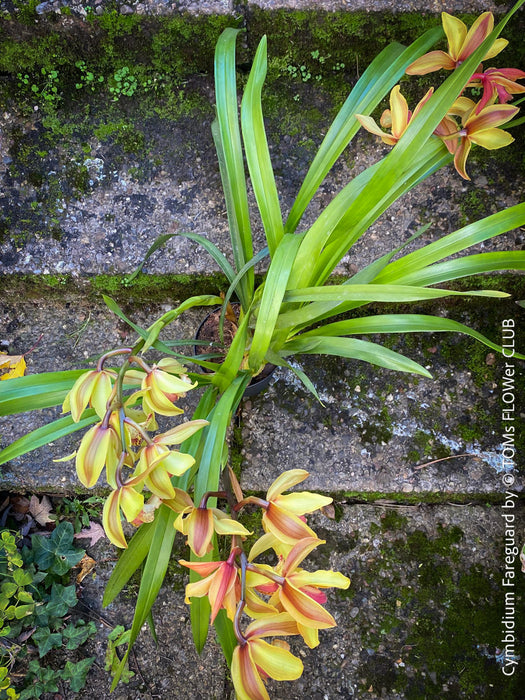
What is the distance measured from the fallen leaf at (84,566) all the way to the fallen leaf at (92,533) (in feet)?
0.15

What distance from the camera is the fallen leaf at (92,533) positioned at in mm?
1391

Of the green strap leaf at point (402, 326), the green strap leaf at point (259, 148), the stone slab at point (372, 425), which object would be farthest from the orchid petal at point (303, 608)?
the stone slab at point (372, 425)

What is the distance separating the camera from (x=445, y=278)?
2.86 feet

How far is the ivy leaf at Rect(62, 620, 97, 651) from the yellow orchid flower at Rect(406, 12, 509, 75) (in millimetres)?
1516

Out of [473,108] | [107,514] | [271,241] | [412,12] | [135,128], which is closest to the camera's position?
[107,514]

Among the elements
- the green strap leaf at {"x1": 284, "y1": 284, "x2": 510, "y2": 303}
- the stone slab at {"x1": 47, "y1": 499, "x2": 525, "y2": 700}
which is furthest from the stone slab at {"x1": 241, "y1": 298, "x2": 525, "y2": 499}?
the green strap leaf at {"x1": 284, "y1": 284, "x2": 510, "y2": 303}

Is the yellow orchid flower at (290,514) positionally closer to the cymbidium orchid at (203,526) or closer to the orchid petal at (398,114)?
the cymbidium orchid at (203,526)

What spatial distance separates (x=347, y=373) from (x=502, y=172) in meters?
0.70

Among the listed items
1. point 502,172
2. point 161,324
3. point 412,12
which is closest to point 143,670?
point 161,324

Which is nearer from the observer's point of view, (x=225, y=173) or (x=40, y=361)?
(x=225, y=173)

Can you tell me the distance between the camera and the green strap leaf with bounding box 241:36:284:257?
0.98m

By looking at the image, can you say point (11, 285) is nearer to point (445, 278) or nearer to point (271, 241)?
point (271, 241)

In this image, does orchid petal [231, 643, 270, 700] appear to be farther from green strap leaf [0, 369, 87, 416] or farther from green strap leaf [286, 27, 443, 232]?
green strap leaf [286, 27, 443, 232]

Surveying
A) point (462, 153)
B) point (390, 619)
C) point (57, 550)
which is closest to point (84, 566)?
point (57, 550)
